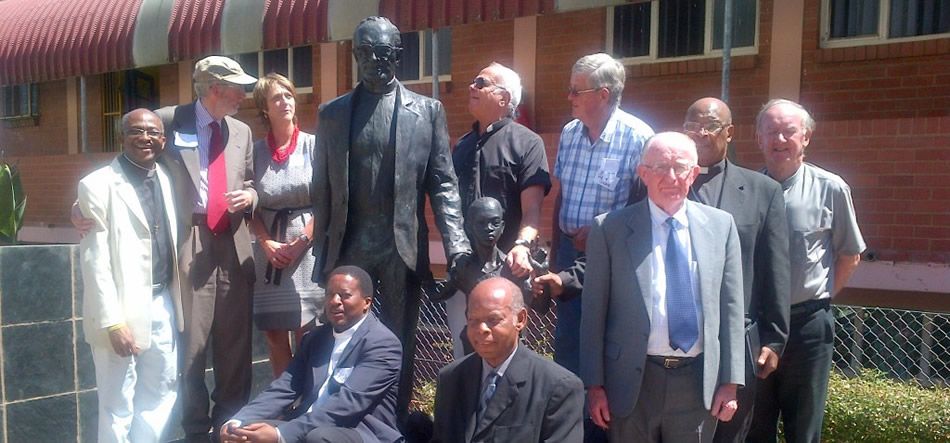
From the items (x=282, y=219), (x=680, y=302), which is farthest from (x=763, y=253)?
(x=282, y=219)

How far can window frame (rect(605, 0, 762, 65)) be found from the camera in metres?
7.39

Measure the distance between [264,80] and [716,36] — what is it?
5.01 metres

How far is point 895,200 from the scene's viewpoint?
6.09 m

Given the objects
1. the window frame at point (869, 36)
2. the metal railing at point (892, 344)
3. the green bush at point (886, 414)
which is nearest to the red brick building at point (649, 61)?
the window frame at point (869, 36)

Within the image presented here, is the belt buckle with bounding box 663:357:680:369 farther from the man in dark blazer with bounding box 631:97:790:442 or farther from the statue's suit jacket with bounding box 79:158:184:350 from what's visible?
the statue's suit jacket with bounding box 79:158:184:350

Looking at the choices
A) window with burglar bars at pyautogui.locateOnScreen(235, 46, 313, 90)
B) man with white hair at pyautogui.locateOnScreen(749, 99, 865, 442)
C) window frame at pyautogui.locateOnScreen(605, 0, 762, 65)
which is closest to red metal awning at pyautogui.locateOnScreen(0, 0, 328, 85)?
window with burglar bars at pyautogui.locateOnScreen(235, 46, 313, 90)

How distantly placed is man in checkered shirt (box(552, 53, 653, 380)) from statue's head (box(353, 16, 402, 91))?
72 cm

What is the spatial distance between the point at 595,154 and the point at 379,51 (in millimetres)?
936

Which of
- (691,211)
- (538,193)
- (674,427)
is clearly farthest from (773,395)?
(538,193)

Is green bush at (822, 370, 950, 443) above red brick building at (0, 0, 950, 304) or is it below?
below

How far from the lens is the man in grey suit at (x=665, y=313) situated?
2832 mm

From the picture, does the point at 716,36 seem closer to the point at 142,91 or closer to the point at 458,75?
the point at 458,75

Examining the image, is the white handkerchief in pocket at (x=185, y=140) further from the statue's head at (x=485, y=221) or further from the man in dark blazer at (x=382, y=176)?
the statue's head at (x=485, y=221)

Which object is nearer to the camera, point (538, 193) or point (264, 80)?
point (538, 193)
